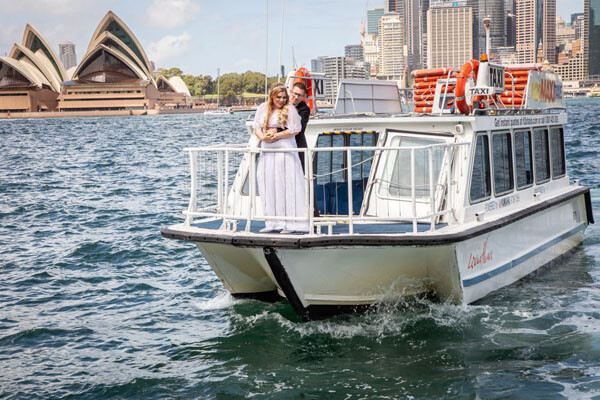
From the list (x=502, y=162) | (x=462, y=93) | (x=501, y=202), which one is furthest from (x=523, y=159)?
(x=462, y=93)

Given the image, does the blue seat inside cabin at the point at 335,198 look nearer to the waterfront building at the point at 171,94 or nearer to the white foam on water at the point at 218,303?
the white foam on water at the point at 218,303

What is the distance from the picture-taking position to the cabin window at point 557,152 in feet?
41.1

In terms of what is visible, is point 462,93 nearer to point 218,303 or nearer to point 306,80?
point 306,80

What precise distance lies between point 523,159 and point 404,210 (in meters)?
2.65

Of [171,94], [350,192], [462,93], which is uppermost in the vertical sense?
[171,94]

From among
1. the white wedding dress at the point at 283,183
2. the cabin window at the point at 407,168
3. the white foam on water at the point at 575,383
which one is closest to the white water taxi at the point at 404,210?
the cabin window at the point at 407,168

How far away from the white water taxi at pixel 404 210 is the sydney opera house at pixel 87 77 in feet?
403

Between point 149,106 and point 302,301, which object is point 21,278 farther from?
point 149,106

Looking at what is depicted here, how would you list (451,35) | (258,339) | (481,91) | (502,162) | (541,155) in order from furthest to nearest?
1. (451,35)
2. (541,155)
3. (502,162)
4. (481,91)
5. (258,339)

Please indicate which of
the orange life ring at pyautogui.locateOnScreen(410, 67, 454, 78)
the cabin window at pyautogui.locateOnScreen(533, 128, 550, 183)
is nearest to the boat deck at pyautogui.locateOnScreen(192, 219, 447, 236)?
the cabin window at pyautogui.locateOnScreen(533, 128, 550, 183)

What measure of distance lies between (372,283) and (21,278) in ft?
21.3

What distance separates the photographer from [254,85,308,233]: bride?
8.45 meters

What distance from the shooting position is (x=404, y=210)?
9.48 meters

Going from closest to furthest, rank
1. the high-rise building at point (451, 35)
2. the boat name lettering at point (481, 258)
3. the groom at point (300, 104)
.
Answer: the groom at point (300, 104) < the boat name lettering at point (481, 258) < the high-rise building at point (451, 35)
